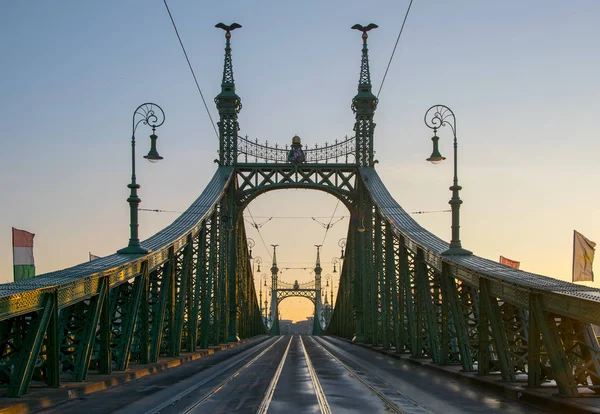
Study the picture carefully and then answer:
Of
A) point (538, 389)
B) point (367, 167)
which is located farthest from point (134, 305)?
point (367, 167)

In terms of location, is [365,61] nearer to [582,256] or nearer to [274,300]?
[582,256]

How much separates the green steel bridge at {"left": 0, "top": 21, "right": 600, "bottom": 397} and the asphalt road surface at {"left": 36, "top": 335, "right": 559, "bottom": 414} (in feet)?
3.42

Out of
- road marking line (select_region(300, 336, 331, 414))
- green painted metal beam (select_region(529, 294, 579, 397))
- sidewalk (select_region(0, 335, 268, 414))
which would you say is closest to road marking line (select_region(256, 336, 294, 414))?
road marking line (select_region(300, 336, 331, 414))

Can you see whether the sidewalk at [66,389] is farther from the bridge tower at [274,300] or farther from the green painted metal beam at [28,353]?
the bridge tower at [274,300]

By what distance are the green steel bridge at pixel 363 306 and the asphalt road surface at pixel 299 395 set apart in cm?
104

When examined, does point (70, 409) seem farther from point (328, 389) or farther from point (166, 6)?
point (166, 6)

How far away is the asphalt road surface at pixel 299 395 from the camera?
14.7 meters

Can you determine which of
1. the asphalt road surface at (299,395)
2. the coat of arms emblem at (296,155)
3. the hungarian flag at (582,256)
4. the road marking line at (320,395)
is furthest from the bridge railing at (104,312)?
the hungarian flag at (582,256)

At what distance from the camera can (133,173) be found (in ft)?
82.7

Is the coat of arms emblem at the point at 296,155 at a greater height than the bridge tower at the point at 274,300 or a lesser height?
greater

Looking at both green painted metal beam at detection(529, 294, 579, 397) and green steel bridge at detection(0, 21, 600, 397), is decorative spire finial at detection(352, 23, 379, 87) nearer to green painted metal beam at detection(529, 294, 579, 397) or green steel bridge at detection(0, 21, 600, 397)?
green steel bridge at detection(0, 21, 600, 397)

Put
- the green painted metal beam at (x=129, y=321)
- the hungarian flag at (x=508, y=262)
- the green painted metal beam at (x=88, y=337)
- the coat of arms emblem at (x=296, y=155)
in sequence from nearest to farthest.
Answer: the green painted metal beam at (x=88, y=337), the green painted metal beam at (x=129, y=321), the hungarian flag at (x=508, y=262), the coat of arms emblem at (x=296, y=155)

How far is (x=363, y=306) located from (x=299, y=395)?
38.1m

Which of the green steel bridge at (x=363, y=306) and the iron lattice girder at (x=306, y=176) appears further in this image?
the iron lattice girder at (x=306, y=176)
